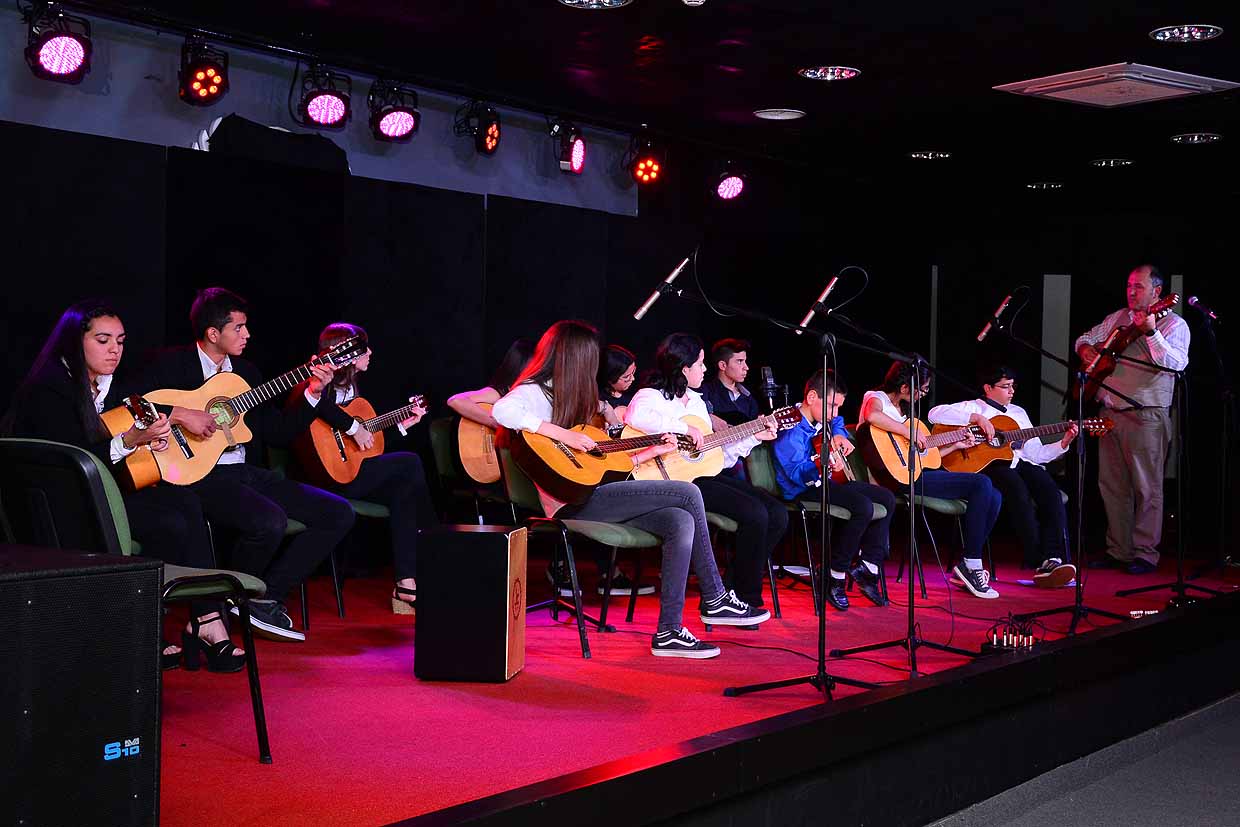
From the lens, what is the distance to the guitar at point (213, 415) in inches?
183

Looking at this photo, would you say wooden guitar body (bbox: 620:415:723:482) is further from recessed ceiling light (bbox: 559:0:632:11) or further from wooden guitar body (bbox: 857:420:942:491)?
recessed ceiling light (bbox: 559:0:632:11)

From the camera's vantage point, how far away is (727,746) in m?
2.74

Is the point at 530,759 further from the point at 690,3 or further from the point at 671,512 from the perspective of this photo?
the point at 690,3

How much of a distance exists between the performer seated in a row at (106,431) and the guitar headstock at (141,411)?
5cm

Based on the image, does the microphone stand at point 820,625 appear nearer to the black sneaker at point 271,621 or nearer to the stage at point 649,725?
the stage at point 649,725

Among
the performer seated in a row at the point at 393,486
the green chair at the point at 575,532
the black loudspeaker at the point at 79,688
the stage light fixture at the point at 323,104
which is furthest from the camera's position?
the stage light fixture at the point at 323,104

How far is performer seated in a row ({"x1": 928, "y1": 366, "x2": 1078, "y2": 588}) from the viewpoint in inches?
284

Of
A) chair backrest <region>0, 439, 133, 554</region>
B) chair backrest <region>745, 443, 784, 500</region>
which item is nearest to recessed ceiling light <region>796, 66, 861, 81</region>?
chair backrest <region>745, 443, 784, 500</region>

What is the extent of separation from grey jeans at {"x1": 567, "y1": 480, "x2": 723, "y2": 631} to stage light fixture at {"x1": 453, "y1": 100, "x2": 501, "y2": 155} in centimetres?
309

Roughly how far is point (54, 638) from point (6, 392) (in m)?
3.82

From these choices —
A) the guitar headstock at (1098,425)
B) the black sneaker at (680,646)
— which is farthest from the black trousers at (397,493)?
the guitar headstock at (1098,425)

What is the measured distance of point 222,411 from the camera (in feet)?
16.0

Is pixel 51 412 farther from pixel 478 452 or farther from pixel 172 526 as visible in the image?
pixel 478 452

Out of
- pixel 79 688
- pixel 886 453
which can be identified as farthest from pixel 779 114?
pixel 79 688
